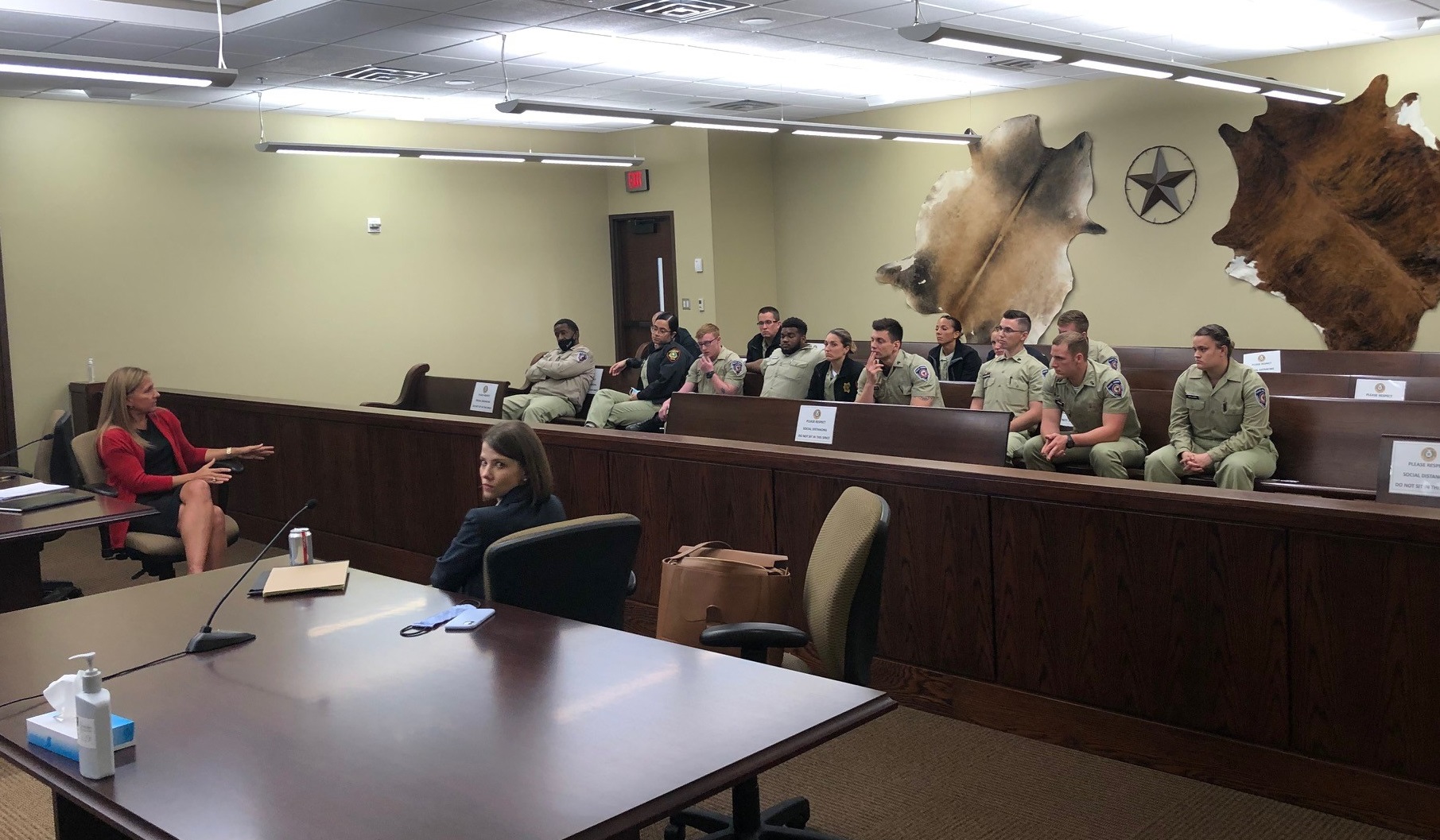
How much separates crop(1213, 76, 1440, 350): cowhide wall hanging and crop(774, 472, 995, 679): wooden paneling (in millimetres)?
5637

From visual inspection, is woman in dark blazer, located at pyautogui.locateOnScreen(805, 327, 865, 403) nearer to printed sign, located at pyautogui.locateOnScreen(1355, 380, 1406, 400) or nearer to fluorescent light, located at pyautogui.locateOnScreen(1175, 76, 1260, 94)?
fluorescent light, located at pyautogui.locateOnScreen(1175, 76, 1260, 94)

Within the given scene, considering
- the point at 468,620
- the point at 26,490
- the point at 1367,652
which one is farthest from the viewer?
the point at 26,490

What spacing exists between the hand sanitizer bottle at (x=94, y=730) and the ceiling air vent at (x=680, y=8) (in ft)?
16.2

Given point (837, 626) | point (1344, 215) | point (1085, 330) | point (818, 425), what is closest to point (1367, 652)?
point (837, 626)

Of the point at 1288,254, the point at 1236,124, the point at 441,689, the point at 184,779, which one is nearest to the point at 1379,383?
the point at 1288,254

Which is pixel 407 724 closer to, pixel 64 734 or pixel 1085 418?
pixel 64 734

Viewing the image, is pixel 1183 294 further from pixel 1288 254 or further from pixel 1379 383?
pixel 1379 383

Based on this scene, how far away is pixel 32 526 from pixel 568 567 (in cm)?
220

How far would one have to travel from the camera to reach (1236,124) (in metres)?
8.48

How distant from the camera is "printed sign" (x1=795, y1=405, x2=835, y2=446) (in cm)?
523

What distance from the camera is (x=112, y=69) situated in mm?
5133

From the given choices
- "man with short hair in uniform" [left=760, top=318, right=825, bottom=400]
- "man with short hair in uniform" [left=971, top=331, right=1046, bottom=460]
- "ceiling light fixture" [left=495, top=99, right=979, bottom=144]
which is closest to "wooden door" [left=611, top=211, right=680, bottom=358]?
"ceiling light fixture" [left=495, top=99, right=979, bottom=144]

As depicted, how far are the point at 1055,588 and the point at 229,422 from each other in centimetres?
564

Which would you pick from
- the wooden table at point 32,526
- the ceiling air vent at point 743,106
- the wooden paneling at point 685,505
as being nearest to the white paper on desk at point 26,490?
the wooden table at point 32,526
